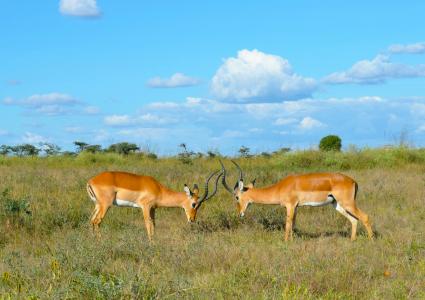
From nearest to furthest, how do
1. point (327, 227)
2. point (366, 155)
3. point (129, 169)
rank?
point (327, 227) → point (129, 169) → point (366, 155)

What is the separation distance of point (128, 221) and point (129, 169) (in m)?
9.06

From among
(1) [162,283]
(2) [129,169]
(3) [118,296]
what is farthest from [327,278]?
(2) [129,169]

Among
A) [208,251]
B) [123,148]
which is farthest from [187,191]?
[123,148]

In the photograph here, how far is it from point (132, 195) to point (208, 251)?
3742mm

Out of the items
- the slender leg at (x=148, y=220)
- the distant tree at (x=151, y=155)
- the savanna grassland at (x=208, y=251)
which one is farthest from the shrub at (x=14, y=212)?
the distant tree at (x=151, y=155)

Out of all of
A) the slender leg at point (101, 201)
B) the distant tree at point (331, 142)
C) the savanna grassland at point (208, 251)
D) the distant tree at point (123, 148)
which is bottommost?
the savanna grassland at point (208, 251)

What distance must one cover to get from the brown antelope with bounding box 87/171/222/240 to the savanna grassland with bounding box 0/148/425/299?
0.37m

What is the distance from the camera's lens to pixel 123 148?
34.0 m

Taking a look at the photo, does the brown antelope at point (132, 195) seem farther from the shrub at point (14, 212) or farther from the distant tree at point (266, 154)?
the distant tree at point (266, 154)

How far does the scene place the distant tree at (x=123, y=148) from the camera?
33.5 metres

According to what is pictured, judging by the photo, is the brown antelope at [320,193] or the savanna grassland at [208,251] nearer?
the savanna grassland at [208,251]

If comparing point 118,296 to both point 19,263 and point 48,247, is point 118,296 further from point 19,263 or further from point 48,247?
point 48,247

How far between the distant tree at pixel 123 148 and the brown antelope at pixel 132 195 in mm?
Result: 20685

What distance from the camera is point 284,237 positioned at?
11.4 metres
